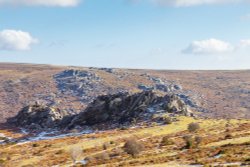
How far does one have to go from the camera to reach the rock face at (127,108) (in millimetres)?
128238

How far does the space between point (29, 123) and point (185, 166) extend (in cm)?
11460

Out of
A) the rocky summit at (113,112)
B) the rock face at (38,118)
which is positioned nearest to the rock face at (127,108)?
the rocky summit at (113,112)

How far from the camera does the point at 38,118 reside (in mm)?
149000

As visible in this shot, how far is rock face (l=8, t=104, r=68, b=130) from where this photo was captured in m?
144

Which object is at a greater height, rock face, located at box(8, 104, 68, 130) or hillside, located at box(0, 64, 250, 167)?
hillside, located at box(0, 64, 250, 167)

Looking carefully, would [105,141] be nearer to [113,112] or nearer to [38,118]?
[113,112]

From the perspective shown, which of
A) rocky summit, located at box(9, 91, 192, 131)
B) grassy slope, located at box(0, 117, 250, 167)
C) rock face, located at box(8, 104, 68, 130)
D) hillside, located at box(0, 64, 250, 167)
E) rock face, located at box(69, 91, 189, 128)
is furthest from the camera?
rock face, located at box(8, 104, 68, 130)

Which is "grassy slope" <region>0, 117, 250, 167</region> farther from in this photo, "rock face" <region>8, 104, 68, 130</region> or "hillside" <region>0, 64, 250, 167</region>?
"rock face" <region>8, 104, 68, 130</region>

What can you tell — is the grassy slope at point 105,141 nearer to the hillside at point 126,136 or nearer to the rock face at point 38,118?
the hillside at point 126,136

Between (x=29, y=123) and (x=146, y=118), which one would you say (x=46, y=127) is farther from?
(x=146, y=118)

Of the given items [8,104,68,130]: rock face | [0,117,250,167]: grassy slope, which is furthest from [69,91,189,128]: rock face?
[0,117,250,167]: grassy slope

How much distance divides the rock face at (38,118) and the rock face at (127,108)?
1044 cm

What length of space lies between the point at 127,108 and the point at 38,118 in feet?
113

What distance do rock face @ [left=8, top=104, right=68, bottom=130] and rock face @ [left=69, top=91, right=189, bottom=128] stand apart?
1044 centimetres
